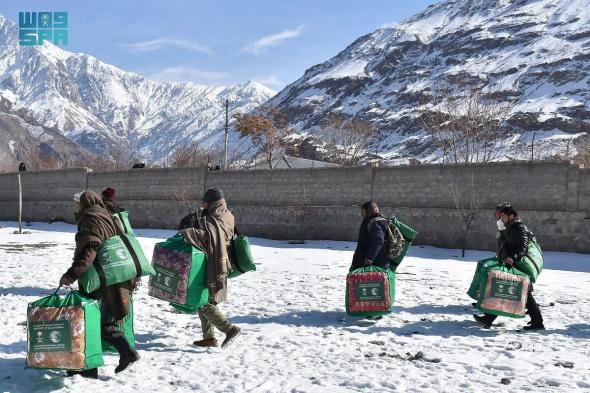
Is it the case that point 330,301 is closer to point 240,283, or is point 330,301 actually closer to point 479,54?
point 240,283

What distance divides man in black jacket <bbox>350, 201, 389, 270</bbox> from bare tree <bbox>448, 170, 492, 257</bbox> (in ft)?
34.9

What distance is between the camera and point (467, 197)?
733 inches

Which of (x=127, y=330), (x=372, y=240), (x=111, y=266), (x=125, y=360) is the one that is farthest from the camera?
(x=372, y=240)

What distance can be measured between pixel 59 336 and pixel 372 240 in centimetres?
417

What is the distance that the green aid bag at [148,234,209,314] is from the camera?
18.7 ft

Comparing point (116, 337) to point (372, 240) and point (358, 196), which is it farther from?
point (358, 196)

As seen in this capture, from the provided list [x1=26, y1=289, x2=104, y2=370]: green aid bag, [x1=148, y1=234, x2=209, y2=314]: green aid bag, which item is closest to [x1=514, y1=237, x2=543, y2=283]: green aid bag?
[x1=148, y1=234, x2=209, y2=314]: green aid bag

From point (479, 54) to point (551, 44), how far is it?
20.5 m

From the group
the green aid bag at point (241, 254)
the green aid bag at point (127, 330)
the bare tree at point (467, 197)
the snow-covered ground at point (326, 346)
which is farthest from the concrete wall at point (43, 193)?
the green aid bag at point (127, 330)

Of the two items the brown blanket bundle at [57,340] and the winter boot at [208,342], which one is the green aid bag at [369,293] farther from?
the brown blanket bundle at [57,340]

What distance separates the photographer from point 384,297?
7461 mm

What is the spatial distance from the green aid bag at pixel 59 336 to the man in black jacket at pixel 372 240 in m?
3.93

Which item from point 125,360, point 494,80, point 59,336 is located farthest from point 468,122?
point 494,80

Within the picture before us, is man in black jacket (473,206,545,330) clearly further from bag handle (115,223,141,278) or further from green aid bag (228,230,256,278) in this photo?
bag handle (115,223,141,278)
